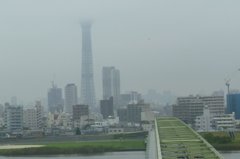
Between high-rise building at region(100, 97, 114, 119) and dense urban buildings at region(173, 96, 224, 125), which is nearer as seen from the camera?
dense urban buildings at region(173, 96, 224, 125)

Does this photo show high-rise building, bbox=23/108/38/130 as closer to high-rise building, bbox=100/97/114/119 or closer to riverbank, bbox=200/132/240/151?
high-rise building, bbox=100/97/114/119

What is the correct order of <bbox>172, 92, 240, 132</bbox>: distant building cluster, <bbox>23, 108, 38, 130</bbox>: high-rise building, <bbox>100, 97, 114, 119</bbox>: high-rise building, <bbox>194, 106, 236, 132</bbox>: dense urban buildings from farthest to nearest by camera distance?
1. <bbox>100, 97, 114, 119</bbox>: high-rise building
2. <bbox>23, 108, 38, 130</bbox>: high-rise building
3. <bbox>172, 92, 240, 132</bbox>: distant building cluster
4. <bbox>194, 106, 236, 132</bbox>: dense urban buildings

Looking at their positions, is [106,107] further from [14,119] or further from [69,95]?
[69,95]

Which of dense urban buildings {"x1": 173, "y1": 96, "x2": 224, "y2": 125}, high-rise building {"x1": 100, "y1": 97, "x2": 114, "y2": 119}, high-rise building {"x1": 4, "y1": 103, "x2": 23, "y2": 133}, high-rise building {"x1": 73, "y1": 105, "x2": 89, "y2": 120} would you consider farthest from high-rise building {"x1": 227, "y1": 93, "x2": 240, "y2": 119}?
high-rise building {"x1": 100, "y1": 97, "x2": 114, "y2": 119}

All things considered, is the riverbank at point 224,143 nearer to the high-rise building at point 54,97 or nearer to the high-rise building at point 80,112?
the high-rise building at point 80,112

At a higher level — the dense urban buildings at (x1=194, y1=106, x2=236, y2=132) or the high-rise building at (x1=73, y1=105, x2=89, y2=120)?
the high-rise building at (x1=73, y1=105, x2=89, y2=120)

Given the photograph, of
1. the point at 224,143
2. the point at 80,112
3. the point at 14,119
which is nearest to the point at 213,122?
the point at 224,143

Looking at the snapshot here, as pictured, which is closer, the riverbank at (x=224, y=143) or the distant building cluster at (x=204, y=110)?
the riverbank at (x=224, y=143)

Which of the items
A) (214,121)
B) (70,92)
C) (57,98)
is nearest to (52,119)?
(214,121)

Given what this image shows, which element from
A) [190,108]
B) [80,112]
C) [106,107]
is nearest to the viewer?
[190,108]

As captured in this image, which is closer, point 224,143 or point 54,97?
point 224,143

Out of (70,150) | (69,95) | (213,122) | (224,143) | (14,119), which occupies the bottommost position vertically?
(70,150)

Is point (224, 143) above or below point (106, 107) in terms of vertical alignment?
below

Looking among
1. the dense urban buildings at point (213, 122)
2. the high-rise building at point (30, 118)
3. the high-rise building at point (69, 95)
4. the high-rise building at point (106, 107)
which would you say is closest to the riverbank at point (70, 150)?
the dense urban buildings at point (213, 122)
